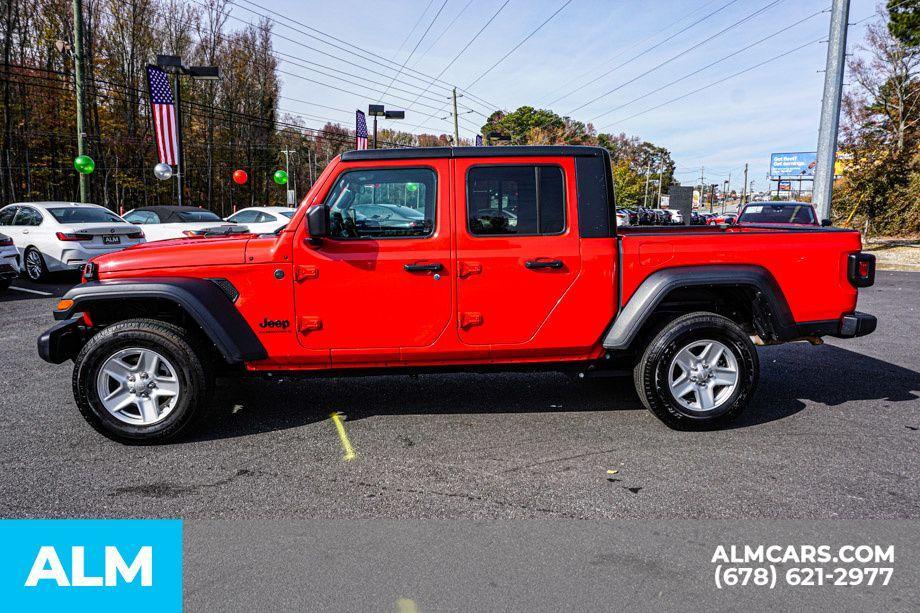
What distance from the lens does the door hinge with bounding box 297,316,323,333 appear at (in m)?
4.29

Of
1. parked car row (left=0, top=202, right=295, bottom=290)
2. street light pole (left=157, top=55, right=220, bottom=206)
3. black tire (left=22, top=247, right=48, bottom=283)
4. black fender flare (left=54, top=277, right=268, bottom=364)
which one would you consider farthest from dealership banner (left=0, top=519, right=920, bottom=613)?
street light pole (left=157, top=55, right=220, bottom=206)

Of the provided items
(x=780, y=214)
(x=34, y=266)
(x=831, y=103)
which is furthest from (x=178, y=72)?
(x=831, y=103)

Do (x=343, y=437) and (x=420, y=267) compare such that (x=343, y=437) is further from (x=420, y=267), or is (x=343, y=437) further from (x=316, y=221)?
(x=316, y=221)

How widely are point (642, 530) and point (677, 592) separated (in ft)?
1.68

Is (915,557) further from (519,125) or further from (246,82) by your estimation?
(519,125)

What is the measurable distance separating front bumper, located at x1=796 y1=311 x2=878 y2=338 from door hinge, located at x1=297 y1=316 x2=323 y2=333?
344 centimetres

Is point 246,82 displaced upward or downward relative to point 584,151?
upward

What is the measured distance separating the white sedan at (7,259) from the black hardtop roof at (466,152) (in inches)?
369

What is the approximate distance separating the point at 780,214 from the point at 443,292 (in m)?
13.4

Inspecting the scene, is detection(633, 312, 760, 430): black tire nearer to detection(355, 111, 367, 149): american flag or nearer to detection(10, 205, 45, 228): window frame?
detection(10, 205, 45, 228): window frame

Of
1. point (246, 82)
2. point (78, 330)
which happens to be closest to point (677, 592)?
point (78, 330)

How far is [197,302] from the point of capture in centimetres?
411

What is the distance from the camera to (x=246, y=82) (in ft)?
166

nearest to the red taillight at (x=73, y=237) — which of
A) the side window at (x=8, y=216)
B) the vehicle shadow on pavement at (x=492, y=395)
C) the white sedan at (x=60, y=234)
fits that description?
the white sedan at (x=60, y=234)
